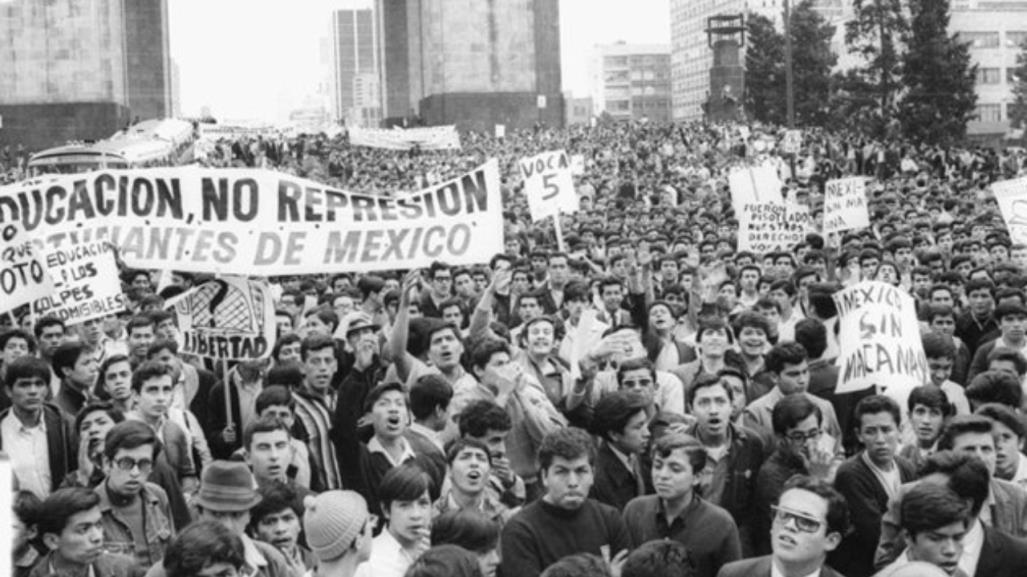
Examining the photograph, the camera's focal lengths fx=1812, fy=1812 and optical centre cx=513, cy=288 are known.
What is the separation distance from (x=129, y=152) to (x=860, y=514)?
3134cm

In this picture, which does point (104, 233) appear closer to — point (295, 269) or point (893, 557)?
point (295, 269)

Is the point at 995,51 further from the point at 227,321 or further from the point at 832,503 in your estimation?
the point at 832,503

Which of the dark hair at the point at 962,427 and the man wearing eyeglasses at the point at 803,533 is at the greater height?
the dark hair at the point at 962,427

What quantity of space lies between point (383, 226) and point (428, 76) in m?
46.9

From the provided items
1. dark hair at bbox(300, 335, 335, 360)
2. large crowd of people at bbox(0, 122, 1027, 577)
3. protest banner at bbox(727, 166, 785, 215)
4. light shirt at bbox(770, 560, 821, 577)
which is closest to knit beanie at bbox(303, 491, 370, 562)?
large crowd of people at bbox(0, 122, 1027, 577)

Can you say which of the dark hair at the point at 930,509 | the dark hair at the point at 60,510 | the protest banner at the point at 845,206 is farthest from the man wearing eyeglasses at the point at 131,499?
the protest banner at the point at 845,206

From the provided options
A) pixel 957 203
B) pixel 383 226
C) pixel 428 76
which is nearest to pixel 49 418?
pixel 383 226

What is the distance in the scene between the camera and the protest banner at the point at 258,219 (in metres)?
9.91

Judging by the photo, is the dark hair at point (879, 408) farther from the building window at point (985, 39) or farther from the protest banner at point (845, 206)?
the building window at point (985, 39)

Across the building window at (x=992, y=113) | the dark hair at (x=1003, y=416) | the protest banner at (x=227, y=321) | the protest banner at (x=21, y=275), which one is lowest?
the dark hair at (x=1003, y=416)

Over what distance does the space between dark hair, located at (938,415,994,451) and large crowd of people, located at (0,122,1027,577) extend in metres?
0.01

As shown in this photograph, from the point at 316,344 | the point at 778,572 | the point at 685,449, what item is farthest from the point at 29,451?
the point at 778,572

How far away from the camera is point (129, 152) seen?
36.9 m

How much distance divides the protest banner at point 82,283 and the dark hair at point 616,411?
167 inches
